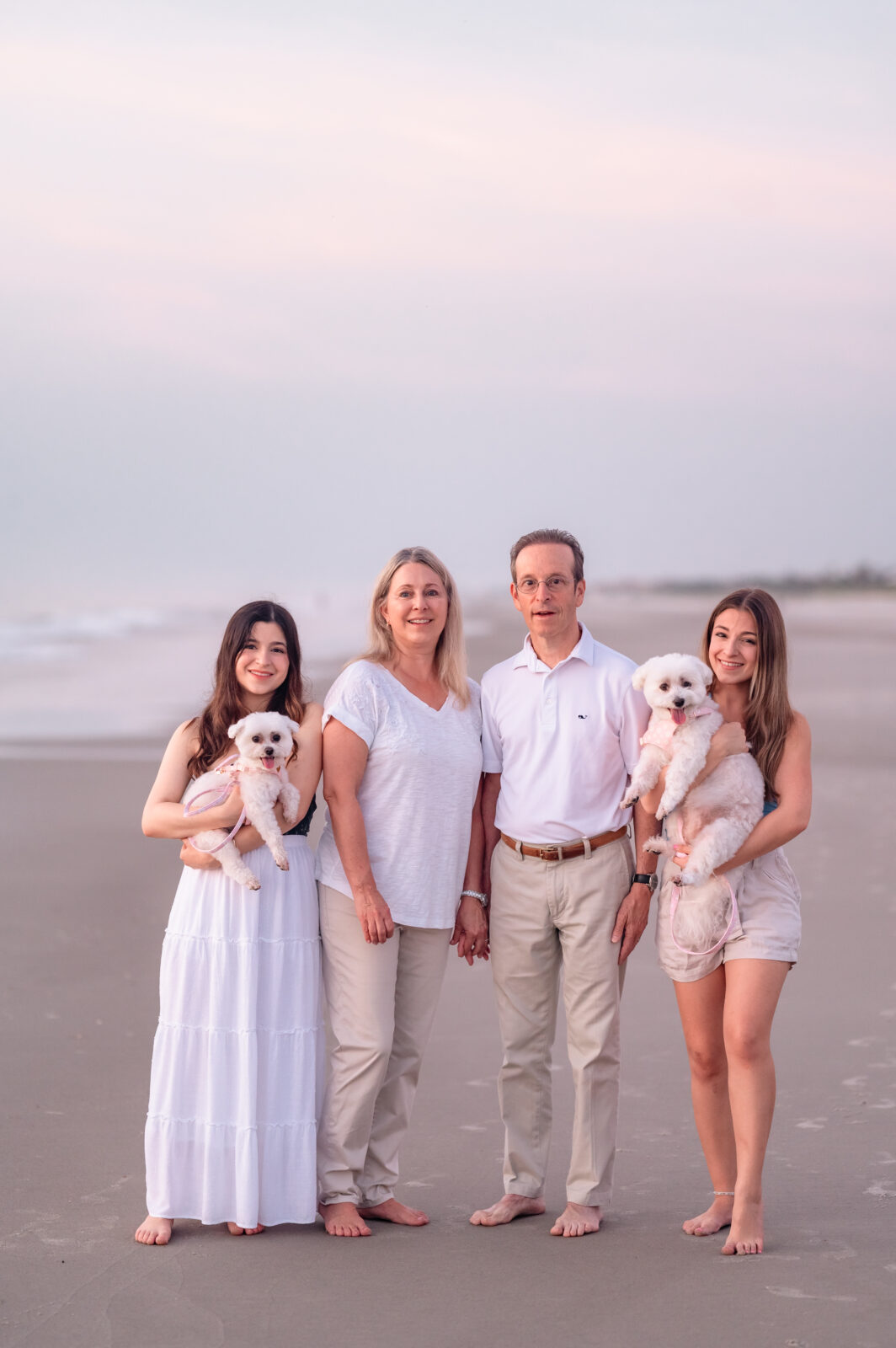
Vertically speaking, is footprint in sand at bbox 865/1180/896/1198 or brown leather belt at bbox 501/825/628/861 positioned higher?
brown leather belt at bbox 501/825/628/861

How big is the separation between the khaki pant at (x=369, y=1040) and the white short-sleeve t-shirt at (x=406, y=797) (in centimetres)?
10

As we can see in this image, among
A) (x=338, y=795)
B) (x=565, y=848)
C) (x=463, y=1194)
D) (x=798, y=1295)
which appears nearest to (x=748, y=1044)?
(x=798, y=1295)

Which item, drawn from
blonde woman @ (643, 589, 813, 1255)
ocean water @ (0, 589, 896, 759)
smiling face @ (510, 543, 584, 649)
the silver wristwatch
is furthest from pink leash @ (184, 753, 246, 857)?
ocean water @ (0, 589, 896, 759)

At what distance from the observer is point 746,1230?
12.5 ft

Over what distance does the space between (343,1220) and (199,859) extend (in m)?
1.12

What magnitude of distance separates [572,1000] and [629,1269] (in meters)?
0.78

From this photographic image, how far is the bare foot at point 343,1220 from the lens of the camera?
3953mm

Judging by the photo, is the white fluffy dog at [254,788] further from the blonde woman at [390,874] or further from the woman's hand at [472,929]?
the woman's hand at [472,929]

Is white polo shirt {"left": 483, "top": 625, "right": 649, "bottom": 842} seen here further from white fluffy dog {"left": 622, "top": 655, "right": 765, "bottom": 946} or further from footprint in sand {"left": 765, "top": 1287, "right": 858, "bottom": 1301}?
footprint in sand {"left": 765, "top": 1287, "right": 858, "bottom": 1301}

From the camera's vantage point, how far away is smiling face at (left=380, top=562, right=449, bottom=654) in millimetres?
4223

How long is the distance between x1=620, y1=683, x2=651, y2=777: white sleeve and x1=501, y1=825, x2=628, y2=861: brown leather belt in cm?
21

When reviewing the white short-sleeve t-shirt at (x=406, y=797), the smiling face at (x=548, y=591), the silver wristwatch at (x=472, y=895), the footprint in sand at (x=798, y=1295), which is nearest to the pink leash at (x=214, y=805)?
the white short-sleeve t-shirt at (x=406, y=797)

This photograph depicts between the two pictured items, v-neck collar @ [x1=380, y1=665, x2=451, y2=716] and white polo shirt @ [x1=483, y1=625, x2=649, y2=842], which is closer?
white polo shirt @ [x1=483, y1=625, x2=649, y2=842]

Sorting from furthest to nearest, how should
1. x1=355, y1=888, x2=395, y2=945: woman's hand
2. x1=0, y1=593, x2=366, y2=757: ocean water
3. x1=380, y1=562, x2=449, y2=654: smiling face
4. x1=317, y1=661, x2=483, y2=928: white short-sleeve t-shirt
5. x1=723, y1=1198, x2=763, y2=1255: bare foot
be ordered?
x1=0, y1=593, x2=366, y2=757: ocean water → x1=380, y1=562, x2=449, y2=654: smiling face → x1=317, y1=661, x2=483, y2=928: white short-sleeve t-shirt → x1=355, y1=888, x2=395, y2=945: woman's hand → x1=723, y1=1198, x2=763, y2=1255: bare foot
